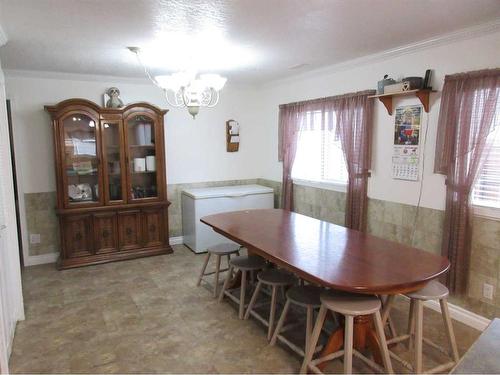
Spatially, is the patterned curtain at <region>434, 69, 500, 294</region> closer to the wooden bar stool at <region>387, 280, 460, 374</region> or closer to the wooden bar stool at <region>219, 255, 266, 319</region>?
the wooden bar stool at <region>387, 280, 460, 374</region>

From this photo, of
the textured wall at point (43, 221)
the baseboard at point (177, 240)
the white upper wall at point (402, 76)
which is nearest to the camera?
the white upper wall at point (402, 76)

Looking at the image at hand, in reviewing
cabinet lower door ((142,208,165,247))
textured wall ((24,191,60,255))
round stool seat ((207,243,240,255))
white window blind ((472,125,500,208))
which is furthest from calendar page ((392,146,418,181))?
textured wall ((24,191,60,255))

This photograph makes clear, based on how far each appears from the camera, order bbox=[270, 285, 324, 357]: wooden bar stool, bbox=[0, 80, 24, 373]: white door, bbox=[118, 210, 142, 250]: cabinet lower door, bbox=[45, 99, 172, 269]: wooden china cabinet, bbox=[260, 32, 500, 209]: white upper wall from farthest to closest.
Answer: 1. bbox=[118, 210, 142, 250]: cabinet lower door
2. bbox=[45, 99, 172, 269]: wooden china cabinet
3. bbox=[260, 32, 500, 209]: white upper wall
4. bbox=[0, 80, 24, 373]: white door
5. bbox=[270, 285, 324, 357]: wooden bar stool

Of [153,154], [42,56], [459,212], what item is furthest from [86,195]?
[459,212]

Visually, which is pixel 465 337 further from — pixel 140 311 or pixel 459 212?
pixel 140 311

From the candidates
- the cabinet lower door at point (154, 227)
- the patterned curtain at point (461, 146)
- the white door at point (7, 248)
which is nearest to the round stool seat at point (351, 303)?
the patterned curtain at point (461, 146)

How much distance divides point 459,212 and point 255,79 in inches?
115

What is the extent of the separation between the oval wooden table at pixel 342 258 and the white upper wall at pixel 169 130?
6.66 feet

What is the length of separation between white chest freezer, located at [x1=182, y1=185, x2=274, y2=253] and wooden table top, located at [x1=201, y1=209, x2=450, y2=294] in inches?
49.4

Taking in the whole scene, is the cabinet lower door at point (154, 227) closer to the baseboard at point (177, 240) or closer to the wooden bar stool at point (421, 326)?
the baseboard at point (177, 240)

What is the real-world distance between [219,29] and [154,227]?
2.85 metres

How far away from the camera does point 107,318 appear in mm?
2986

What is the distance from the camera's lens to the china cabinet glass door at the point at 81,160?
411 cm

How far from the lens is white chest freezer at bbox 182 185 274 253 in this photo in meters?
4.58
